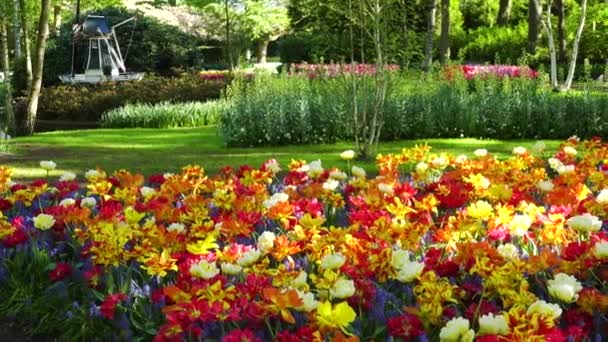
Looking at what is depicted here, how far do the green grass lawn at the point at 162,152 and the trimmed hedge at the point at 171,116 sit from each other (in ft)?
8.59

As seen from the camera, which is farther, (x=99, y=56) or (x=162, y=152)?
(x=99, y=56)

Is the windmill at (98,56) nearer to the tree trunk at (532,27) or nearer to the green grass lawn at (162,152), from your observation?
the green grass lawn at (162,152)

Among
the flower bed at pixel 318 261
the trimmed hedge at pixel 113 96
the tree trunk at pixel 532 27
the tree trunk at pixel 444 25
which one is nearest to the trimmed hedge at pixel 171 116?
the trimmed hedge at pixel 113 96

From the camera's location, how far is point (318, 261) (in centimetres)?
320

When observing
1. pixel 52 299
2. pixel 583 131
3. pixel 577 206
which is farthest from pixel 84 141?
pixel 577 206

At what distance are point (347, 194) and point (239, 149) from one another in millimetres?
Result: 5889

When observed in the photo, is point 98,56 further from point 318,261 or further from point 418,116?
point 318,261

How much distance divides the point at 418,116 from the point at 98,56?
17.1 m

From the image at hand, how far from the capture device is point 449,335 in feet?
7.29

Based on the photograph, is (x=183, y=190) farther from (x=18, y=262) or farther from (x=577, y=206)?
(x=577, y=206)

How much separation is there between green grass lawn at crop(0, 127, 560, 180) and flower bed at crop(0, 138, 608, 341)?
3.82 metres

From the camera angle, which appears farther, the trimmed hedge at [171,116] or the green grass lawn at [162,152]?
the trimmed hedge at [171,116]

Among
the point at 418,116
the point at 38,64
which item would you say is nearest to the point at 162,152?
the point at 418,116

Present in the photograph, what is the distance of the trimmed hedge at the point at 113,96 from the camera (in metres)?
19.2
